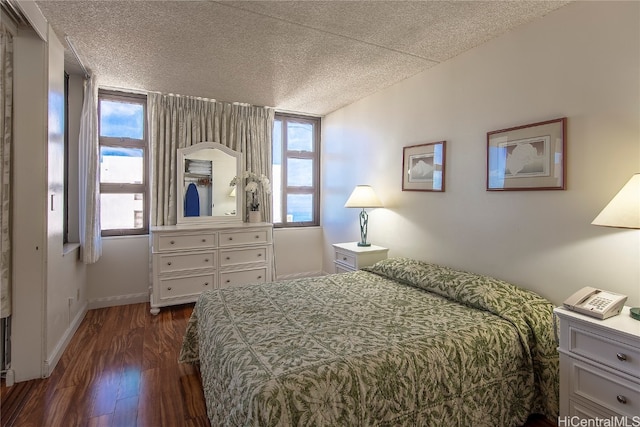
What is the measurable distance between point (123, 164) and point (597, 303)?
4.33 m

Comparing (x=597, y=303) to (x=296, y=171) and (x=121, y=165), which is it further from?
(x=121, y=165)

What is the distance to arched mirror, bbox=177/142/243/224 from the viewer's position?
13.0 ft

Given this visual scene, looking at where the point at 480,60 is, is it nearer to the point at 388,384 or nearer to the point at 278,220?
the point at 388,384

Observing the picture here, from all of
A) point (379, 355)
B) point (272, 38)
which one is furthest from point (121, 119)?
point (379, 355)

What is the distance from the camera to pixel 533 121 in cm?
223

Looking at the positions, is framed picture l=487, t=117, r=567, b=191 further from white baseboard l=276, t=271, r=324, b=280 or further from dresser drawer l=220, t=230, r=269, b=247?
white baseboard l=276, t=271, r=324, b=280

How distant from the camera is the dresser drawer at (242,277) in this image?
380cm

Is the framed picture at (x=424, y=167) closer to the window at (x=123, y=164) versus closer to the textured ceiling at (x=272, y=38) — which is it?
the textured ceiling at (x=272, y=38)

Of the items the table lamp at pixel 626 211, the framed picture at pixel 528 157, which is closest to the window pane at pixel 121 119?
the framed picture at pixel 528 157

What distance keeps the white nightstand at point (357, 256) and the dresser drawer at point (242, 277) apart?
98 cm

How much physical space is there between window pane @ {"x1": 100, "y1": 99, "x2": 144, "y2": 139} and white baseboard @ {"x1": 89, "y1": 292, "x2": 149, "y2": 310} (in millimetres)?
1832

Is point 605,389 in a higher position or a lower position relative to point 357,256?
lower

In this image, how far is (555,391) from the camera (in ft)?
5.98

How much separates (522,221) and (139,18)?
2.93m
